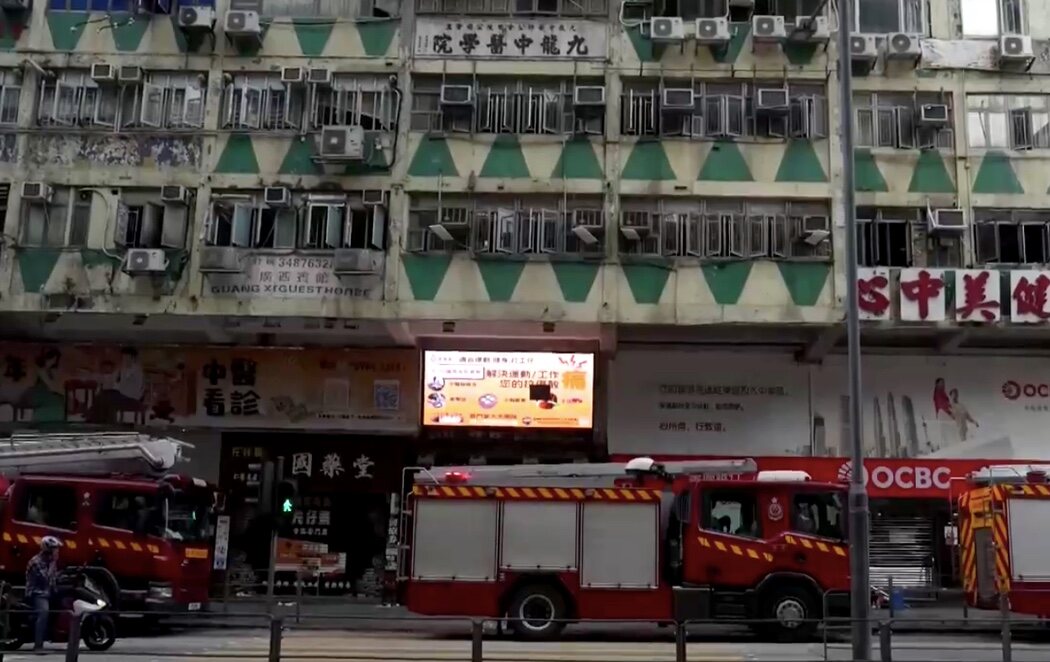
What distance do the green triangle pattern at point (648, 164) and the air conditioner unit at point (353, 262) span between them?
5.40 m

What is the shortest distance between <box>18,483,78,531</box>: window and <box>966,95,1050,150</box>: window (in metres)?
18.3

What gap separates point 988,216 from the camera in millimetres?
22000

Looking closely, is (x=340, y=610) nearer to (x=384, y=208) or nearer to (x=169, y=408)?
(x=169, y=408)

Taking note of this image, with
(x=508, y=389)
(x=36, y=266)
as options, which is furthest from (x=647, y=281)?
(x=36, y=266)

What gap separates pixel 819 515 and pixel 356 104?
1260 centimetres

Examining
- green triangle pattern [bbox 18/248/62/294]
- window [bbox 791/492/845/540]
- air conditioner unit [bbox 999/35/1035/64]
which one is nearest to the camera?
window [bbox 791/492/845/540]

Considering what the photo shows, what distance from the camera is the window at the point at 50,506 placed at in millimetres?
16297

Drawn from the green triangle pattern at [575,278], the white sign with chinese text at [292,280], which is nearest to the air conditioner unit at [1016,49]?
the green triangle pattern at [575,278]

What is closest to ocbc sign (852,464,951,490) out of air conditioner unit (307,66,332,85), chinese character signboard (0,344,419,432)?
chinese character signboard (0,344,419,432)

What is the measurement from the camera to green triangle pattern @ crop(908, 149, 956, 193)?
22.1 m

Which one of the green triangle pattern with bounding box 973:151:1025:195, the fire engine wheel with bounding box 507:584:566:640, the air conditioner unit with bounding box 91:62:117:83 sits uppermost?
the air conditioner unit with bounding box 91:62:117:83

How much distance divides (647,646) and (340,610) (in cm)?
850

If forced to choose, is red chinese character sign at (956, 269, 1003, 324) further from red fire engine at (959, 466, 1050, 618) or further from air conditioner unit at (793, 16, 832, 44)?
→ air conditioner unit at (793, 16, 832, 44)

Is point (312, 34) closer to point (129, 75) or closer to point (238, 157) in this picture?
point (238, 157)
